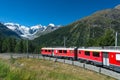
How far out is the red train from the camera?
34812 millimetres

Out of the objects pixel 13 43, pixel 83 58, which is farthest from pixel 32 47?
pixel 83 58

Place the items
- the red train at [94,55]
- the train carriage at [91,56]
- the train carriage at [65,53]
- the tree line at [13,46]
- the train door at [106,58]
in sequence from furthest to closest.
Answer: the tree line at [13,46]
the train carriage at [65,53]
the train carriage at [91,56]
the train door at [106,58]
the red train at [94,55]

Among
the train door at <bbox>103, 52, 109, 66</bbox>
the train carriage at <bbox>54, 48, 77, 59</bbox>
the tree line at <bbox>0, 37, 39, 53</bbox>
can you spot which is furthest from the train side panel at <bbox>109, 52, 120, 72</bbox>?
the tree line at <bbox>0, 37, 39, 53</bbox>

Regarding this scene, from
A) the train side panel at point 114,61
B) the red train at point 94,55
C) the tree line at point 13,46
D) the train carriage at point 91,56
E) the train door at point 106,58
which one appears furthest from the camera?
the tree line at point 13,46

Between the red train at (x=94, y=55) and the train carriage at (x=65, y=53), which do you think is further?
the train carriage at (x=65, y=53)

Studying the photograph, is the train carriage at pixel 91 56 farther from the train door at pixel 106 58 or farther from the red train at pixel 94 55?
the train door at pixel 106 58

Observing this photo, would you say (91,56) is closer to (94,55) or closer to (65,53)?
(94,55)

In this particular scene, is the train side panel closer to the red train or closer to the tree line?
the red train

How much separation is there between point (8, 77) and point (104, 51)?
97.3ft

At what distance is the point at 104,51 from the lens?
4025cm

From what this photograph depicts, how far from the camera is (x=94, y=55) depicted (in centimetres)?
4666

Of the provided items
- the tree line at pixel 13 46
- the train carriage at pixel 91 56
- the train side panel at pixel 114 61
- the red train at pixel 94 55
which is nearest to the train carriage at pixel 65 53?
the red train at pixel 94 55

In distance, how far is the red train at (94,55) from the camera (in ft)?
114

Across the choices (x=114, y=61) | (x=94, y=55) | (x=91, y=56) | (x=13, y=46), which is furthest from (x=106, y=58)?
(x=13, y=46)
